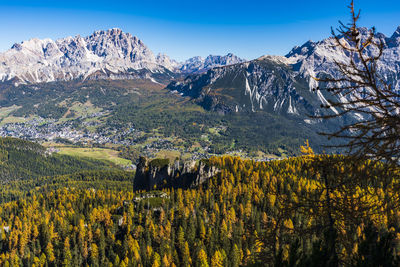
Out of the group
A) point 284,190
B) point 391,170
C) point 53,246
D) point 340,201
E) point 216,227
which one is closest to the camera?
point 391,170

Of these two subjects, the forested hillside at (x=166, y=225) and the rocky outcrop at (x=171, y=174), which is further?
the rocky outcrop at (x=171, y=174)

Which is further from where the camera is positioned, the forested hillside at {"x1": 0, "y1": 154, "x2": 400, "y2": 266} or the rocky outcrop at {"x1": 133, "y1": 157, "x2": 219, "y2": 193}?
the rocky outcrop at {"x1": 133, "y1": 157, "x2": 219, "y2": 193}

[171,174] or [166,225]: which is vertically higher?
[171,174]

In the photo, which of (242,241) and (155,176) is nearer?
(242,241)

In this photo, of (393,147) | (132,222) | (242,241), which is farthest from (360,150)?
(132,222)

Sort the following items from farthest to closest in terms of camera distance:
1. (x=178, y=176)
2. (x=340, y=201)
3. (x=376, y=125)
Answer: (x=178, y=176) → (x=340, y=201) → (x=376, y=125)

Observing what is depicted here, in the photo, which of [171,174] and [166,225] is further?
[171,174]

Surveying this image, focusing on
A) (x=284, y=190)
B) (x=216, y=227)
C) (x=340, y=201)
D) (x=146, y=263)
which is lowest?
(x=146, y=263)

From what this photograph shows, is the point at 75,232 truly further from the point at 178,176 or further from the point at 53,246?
the point at 178,176
